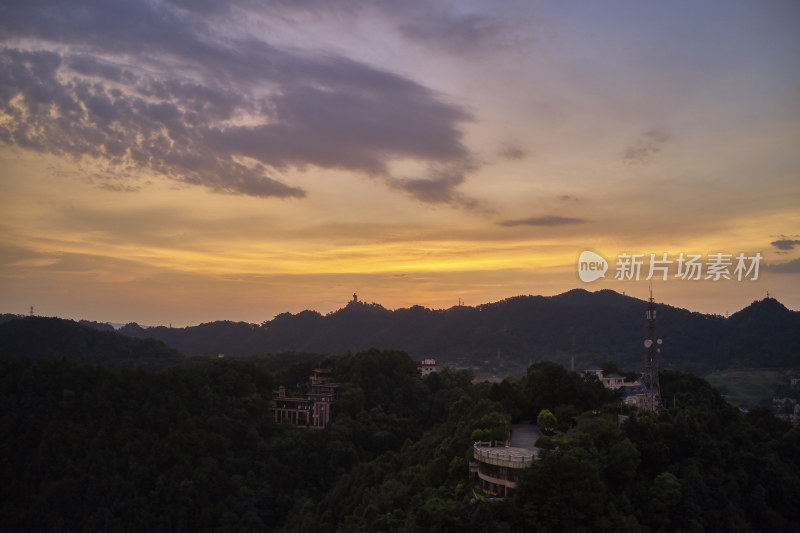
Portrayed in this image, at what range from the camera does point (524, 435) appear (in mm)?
24281

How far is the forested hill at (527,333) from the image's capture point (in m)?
88.0

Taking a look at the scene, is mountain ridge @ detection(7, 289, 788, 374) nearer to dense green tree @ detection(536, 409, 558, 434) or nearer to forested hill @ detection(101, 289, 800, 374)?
forested hill @ detection(101, 289, 800, 374)

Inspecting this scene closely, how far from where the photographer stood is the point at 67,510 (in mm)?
30375

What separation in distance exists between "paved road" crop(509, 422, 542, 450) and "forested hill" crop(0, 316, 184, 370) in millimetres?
41304

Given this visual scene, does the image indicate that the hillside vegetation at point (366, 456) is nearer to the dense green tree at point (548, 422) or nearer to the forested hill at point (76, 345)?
the dense green tree at point (548, 422)

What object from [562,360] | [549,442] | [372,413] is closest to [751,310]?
Result: [562,360]

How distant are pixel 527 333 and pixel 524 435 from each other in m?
83.2

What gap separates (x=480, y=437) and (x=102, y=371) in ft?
80.6

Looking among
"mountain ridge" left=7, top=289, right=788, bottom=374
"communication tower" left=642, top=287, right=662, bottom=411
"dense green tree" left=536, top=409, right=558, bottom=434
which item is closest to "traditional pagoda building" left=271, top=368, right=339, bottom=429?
"dense green tree" left=536, top=409, right=558, bottom=434

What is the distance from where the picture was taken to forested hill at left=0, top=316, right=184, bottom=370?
6066cm

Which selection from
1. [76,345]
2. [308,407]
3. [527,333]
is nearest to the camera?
[308,407]

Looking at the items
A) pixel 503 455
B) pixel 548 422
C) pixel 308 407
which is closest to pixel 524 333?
pixel 308 407

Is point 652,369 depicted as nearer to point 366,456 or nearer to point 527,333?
point 366,456

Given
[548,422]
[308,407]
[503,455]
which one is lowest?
[308,407]
